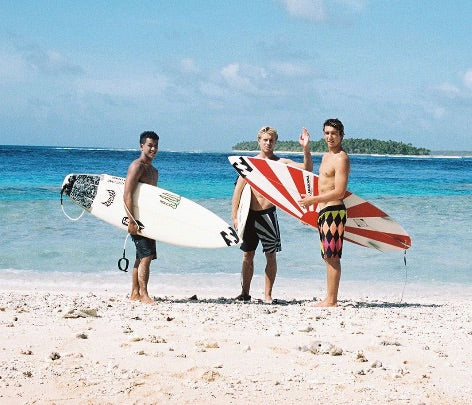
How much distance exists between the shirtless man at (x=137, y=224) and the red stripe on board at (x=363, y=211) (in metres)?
1.75

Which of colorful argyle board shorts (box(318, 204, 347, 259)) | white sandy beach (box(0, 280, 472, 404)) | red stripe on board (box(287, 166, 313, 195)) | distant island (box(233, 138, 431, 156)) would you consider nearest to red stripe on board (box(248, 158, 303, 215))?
red stripe on board (box(287, 166, 313, 195))

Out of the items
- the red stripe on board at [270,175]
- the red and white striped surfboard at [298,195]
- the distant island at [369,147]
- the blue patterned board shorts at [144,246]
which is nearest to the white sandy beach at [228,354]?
the blue patterned board shorts at [144,246]

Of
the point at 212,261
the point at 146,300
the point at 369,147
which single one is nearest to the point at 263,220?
the point at 146,300

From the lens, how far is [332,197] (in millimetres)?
5180

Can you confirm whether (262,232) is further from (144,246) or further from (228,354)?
(228,354)

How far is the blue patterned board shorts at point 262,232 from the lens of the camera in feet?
18.3

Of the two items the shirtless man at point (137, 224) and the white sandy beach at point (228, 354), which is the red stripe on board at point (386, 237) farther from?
the shirtless man at point (137, 224)

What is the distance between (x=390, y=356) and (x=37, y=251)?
5.83 meters

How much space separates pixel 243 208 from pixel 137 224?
91 centimetres

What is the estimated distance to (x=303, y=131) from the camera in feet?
18.3

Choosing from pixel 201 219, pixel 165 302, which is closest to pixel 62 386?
pixel 165 302

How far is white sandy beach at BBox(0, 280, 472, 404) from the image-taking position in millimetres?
3172

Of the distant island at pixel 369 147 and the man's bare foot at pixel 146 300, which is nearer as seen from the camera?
the man's bare foot at pixel 146 300

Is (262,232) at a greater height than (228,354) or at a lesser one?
greater
